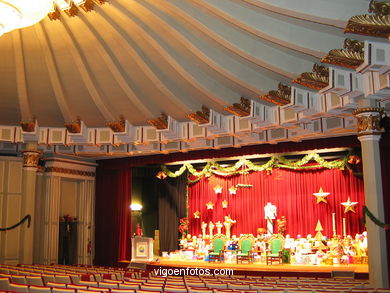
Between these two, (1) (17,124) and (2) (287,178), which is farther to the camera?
(2) (287,178)

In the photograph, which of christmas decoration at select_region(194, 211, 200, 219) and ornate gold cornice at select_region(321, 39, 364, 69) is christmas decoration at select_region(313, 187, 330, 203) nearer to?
christmas decoration at select_region(194, 211, 200, 219)

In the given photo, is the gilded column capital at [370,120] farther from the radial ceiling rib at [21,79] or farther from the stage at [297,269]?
the radial ceiling rib at [21,79]

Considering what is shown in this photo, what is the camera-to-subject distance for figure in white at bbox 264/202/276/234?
18031 millimetres

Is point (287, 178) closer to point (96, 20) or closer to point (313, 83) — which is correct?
point (313, 83)

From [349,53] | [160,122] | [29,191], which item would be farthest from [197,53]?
[29,191]

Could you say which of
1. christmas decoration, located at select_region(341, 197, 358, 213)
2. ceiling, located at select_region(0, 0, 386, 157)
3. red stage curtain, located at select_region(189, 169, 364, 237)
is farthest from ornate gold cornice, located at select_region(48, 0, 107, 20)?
christmas decoration, located at select_region(341, 197, 358, 213)

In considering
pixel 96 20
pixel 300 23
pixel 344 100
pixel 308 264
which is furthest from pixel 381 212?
pixel 96 20

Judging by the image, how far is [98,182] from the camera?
19344 mm

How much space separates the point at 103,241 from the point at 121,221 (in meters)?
1.17

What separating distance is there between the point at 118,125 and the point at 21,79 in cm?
343

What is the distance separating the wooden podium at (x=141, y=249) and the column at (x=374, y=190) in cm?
868

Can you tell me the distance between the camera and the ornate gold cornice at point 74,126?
1565cm

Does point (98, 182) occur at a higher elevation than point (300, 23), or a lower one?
lower

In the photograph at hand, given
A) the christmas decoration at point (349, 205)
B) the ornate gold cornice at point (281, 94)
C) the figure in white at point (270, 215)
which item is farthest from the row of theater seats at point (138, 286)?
the figure in white at point (270, 215)
